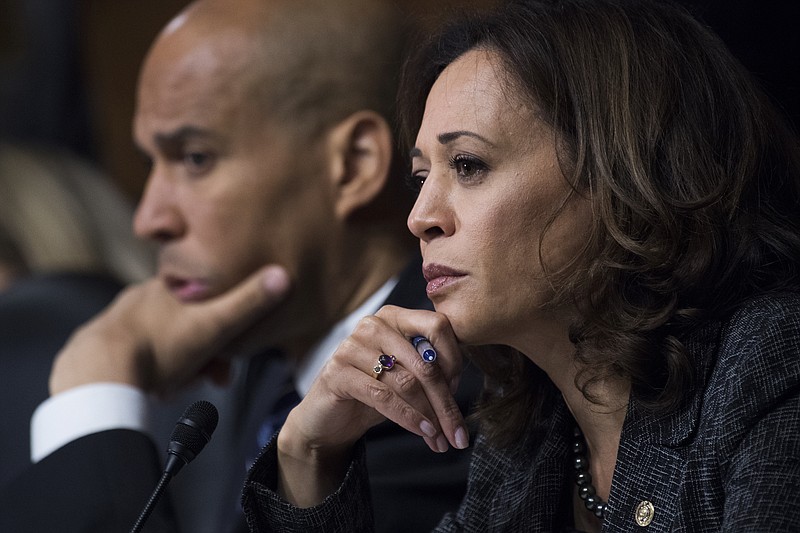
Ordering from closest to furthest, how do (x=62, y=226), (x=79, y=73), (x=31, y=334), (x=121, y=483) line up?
(x=121, y=483) < (x=31, y=334) < (x=62, y=226) < (x=79, y=73)

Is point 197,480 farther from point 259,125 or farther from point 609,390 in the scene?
point 609,390

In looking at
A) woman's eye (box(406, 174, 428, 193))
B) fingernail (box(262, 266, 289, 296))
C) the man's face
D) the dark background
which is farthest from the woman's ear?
the dark background

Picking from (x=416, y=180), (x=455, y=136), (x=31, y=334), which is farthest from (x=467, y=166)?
(x=31, y=334)

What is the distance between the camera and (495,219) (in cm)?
144

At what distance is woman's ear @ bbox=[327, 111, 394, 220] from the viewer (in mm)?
2262

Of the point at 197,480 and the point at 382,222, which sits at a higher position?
the point at 382,222

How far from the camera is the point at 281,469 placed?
1.69 m

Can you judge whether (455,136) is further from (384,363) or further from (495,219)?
(384,363)

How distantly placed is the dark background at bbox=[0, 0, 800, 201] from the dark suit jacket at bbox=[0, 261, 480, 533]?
2481 millimetres

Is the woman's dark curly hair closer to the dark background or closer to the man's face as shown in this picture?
the man's face

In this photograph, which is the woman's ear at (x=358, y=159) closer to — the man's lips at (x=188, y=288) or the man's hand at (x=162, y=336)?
the man's hand at (x=162, y=336)

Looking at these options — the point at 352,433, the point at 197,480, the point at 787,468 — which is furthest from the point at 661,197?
the point at 197,480

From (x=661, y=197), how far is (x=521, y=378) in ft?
1.28

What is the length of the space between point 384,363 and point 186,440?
261mm
